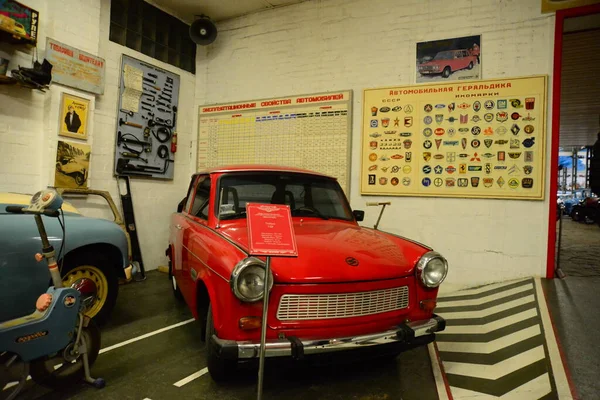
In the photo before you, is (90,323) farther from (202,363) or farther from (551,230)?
(551,230)

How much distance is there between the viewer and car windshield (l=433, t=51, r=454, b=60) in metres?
4.05

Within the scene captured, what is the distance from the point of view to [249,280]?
5.44 ft

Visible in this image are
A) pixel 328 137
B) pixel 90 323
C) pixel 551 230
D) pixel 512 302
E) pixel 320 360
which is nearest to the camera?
pixel 320 360

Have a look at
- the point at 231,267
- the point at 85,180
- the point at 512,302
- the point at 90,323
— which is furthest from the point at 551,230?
the point at 85,180

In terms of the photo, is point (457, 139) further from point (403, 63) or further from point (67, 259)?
point (67, 259)

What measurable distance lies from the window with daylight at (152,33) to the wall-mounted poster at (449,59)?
3640 mm

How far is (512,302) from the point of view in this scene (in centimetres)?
312

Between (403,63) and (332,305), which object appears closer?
(332,305)

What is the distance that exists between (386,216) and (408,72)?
6.09 feet

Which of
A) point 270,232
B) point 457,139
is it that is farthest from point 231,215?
point 457,139

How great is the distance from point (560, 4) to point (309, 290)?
424cm

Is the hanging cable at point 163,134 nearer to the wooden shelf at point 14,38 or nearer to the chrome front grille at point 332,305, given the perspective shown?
the wooden shelf at point 14,38

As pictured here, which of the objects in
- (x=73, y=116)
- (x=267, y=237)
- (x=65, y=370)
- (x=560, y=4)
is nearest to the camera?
(x=267, y=237)

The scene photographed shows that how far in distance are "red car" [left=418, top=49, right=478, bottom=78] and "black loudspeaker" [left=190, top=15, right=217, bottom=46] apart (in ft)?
10.8
